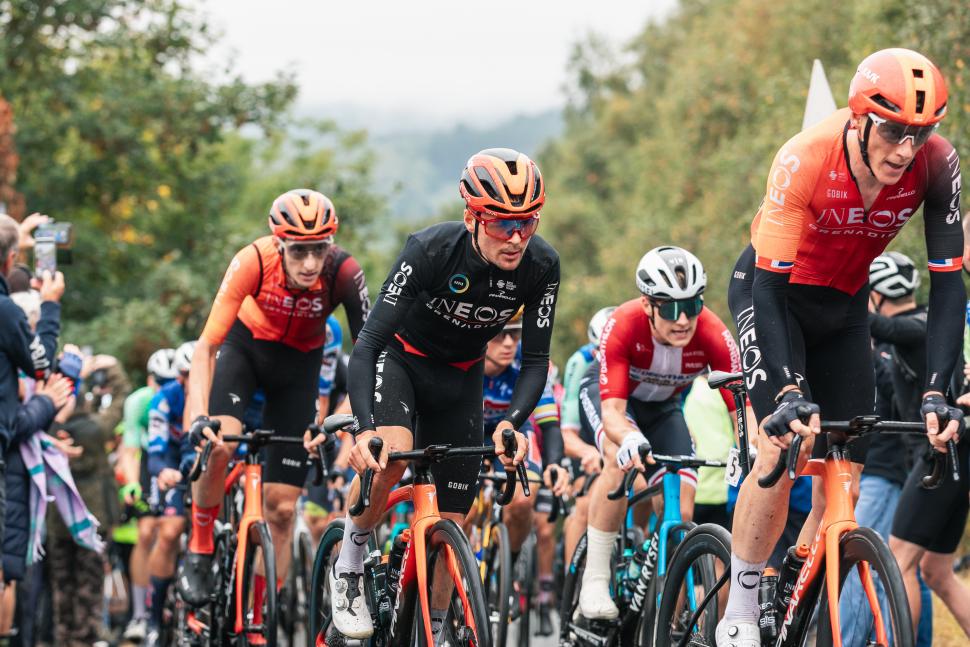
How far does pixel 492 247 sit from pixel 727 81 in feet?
110

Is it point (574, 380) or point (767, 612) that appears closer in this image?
point (767, 612)

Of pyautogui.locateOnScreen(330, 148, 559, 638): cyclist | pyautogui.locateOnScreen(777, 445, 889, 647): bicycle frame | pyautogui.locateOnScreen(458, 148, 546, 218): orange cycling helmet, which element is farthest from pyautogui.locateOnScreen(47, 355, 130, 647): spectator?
pyautogui.locateOnScreen(777, 445, 889, 647): bicycle frame

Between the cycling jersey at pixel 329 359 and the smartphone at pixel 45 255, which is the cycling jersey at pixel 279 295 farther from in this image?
the cycling jersey at pixel 329 359

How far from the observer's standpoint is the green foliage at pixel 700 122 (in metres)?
18.7

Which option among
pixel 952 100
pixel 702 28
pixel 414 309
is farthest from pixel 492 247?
pixel 702 28

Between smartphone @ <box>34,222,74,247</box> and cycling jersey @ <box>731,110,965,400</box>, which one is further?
smartphone @ <box>34,222,74,247</box>

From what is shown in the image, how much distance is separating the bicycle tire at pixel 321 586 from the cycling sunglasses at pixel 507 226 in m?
2.01

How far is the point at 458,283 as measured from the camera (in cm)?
616

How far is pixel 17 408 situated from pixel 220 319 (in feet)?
4.63

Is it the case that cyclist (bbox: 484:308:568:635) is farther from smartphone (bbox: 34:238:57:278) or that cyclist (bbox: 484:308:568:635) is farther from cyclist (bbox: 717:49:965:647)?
smartphone (bbox: 34:238:57:278)

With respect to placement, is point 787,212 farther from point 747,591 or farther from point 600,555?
point 600,555

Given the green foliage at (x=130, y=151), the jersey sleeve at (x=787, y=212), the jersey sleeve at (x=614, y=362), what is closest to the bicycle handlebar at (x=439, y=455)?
the jersey sleeve at (x=787, y=212)

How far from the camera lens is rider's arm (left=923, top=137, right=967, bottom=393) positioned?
4.93 metres

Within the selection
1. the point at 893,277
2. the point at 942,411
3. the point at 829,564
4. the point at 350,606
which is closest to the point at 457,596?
the point at 350,606
